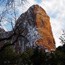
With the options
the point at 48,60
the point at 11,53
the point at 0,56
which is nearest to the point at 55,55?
the point at 48,60

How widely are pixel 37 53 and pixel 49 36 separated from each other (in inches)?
3615

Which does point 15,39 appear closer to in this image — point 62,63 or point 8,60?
point 8,60

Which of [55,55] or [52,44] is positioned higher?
[52,44]

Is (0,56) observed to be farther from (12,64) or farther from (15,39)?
(15,39)

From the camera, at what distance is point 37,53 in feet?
230

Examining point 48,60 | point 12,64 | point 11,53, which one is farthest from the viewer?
point 48,60

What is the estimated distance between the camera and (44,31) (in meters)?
158

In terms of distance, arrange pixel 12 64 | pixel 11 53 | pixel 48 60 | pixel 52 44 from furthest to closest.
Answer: pixel 52 44
pixel 48 60
pixel 11 53
pixel 12 64

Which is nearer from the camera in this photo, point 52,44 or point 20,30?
point 20,30

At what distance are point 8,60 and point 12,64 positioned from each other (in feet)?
3.34

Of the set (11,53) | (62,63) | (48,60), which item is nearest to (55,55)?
(48,60)

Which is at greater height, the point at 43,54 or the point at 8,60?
the point at 43,54

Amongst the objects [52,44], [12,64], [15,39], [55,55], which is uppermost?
[52,44]

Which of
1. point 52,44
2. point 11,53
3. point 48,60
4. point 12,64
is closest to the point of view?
point 12,64
